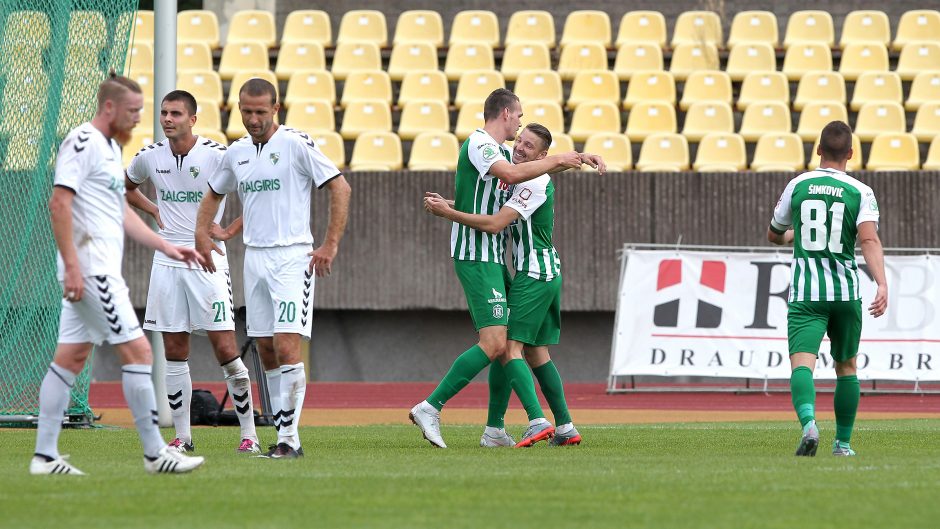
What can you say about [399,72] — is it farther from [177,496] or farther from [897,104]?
[177,496]

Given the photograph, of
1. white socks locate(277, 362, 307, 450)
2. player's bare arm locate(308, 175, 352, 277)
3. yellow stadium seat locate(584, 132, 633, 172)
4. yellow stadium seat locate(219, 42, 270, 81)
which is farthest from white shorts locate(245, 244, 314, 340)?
yellow stadium seat locate(219, 42, 270, 81)

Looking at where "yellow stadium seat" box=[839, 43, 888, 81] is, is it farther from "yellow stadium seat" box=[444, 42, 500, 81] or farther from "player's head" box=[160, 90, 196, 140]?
"player's head" box=[160, 90, 196, 140]

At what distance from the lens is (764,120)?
61.6 feet

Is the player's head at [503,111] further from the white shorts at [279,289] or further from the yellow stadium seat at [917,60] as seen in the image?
the yellow stadium seat at [917,60]

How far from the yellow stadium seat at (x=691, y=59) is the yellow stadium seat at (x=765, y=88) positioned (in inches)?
34.5

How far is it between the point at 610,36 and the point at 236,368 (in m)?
12.7

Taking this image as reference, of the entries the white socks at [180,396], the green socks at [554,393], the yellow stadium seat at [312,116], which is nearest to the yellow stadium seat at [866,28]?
the yellow stadium seat at [312,116]

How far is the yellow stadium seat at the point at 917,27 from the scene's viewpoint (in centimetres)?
2045

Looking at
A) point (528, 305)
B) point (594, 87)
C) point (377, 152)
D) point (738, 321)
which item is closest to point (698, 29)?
point (594, 87)

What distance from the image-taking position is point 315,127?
62.1ft

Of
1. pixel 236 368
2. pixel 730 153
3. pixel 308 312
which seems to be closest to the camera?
pixel 308 312

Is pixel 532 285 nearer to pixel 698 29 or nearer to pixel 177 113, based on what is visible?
pixel 177 113

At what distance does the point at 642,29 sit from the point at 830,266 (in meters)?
13.0

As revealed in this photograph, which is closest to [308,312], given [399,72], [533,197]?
[533,197]
